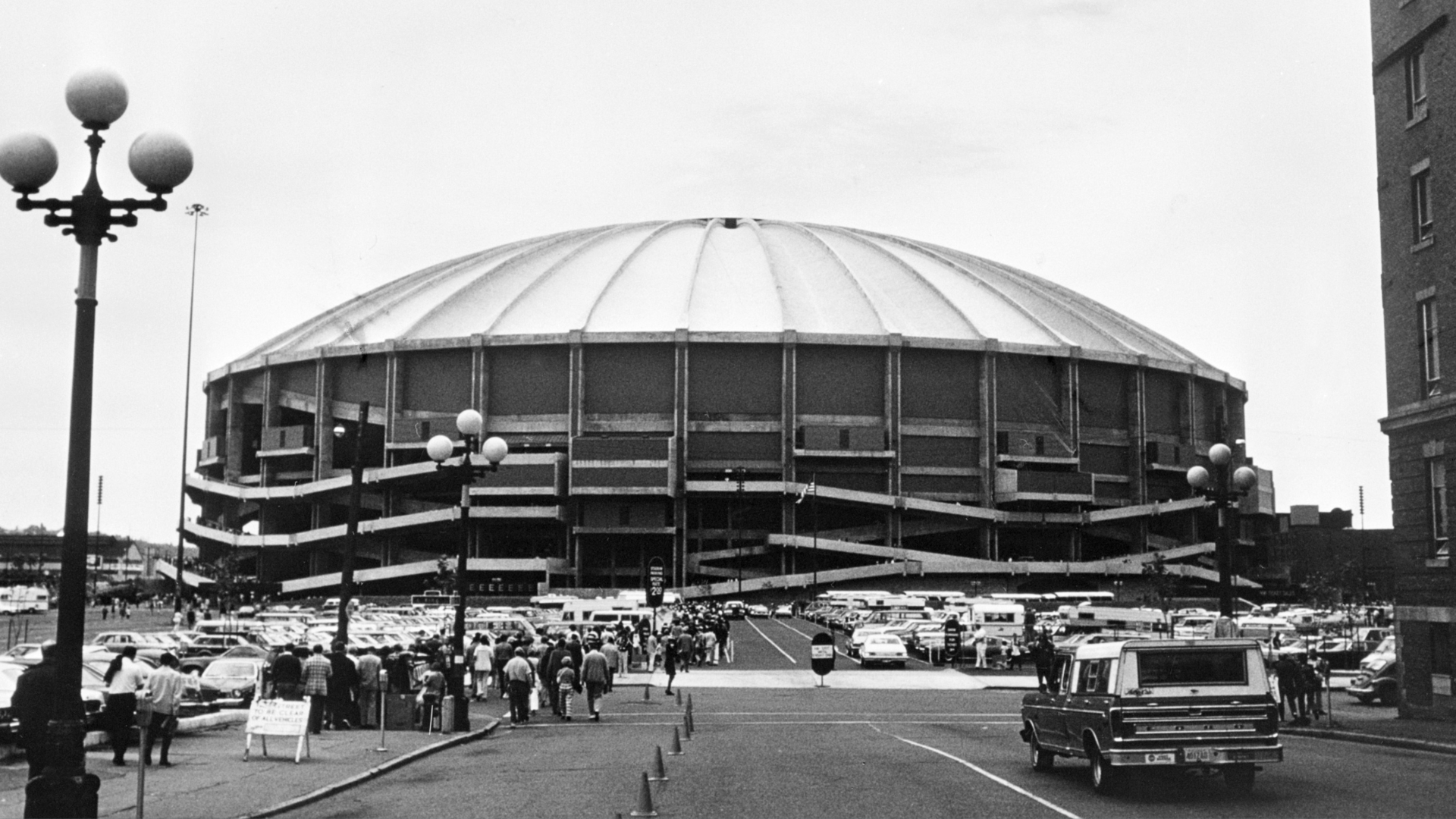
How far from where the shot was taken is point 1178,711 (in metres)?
18.1

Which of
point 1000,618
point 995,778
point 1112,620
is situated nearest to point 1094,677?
point 995,778

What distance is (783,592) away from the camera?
112625 millimetres

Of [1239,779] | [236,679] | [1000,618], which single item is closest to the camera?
[1239,779]

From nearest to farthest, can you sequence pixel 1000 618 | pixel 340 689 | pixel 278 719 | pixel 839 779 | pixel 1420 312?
pixel 839 779 < pixel 278 719 < pixel 340 689 < pixel 1420 312 < pixel 1000 618

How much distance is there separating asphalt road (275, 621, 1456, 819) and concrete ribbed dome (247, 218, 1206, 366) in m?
80.8

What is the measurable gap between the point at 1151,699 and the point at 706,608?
71.3m

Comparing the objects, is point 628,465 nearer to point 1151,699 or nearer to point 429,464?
point 429,464

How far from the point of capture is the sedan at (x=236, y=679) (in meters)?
34.3

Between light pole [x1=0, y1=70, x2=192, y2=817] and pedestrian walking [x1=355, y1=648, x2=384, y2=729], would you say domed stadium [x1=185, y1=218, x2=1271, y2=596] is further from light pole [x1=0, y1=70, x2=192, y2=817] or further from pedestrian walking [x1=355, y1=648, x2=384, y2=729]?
light pole [x1=0, y1=70, x2=192, y2=817]

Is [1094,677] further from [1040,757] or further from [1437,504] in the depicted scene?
[1437,504]

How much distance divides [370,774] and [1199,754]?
10947 mm

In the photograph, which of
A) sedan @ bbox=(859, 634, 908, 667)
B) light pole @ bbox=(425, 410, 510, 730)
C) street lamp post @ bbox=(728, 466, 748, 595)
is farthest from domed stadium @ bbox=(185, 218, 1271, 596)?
light pole @ bbox=(425, 410, 510, 730)

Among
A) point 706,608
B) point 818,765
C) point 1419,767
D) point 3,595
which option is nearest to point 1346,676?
point 1419,767

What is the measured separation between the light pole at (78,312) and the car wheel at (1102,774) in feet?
35.9
